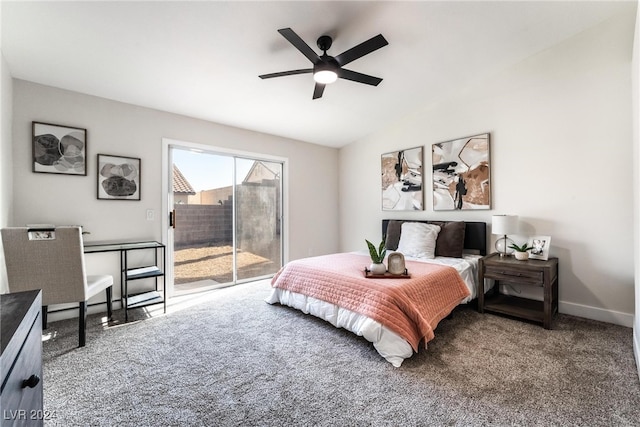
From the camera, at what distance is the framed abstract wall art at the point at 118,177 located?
9.96ft

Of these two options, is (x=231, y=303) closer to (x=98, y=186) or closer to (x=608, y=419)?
(x=98, y=186)

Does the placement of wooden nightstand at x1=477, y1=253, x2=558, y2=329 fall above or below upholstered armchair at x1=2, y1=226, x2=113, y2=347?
below

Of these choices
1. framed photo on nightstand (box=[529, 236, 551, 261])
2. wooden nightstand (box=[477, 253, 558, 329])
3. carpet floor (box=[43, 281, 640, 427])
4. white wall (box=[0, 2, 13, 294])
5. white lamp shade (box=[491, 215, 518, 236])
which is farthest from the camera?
white lamp shade (box=[491, 215, 518, 236])

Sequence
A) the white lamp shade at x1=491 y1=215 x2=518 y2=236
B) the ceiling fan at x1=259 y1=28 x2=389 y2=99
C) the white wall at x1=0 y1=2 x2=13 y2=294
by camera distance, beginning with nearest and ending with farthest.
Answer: the ceiling fan at x1=259 y1=28 x2=389 y2=99, the white wall at x1=0 y1=2 x2=13 y2=294, the white lamp shade at x1=491 y1=215 x2=518 y2=236

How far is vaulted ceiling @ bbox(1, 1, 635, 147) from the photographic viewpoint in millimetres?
2137

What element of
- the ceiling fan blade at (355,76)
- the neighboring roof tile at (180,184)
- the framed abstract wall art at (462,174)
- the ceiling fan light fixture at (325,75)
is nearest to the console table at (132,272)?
Result: the neighboring roof tile at (180,184)

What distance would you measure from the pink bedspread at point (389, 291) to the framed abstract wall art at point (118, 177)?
79.0 inches

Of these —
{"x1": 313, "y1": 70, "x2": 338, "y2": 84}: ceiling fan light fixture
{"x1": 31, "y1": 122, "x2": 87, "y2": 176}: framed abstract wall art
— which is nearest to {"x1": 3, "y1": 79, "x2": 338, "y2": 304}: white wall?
{"x1": 31, "y1": 122, "x2": 87, "y2": 176}: framed abstract wall art

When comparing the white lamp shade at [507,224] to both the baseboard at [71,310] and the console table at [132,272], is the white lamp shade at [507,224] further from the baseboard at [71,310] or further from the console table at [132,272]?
the baseboard at [71,310]

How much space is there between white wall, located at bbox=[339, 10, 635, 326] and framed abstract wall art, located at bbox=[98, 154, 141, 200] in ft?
13.7

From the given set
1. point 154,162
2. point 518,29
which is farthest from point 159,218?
point 518,29

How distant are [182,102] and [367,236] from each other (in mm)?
3478

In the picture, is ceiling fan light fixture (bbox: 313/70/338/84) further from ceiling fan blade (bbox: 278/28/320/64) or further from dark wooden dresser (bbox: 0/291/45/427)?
dark wooden dresser (bbox: 0/291/45/427)

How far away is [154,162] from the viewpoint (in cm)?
340
